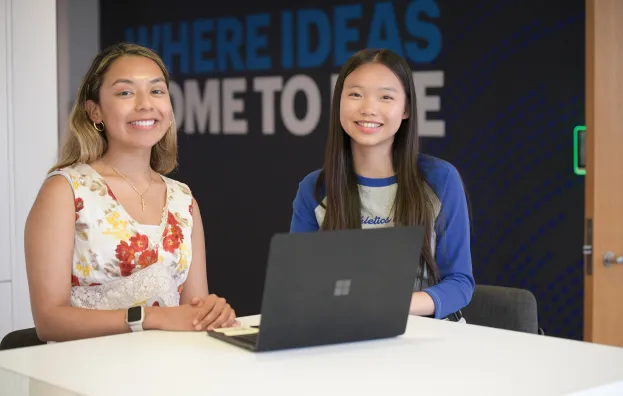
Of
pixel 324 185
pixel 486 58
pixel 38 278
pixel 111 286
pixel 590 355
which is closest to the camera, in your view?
pixel 590 355

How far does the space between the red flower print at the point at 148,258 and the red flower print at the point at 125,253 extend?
3 cm

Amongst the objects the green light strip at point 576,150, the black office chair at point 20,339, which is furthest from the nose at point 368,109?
the green light strip at point 576,150

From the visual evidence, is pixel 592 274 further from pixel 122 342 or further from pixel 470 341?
pixel 122 342

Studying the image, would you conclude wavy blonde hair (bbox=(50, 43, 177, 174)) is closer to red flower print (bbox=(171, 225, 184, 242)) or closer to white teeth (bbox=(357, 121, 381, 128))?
red flower print (bbox=(171, 225, 184, 242))

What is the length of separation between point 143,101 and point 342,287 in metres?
0.92

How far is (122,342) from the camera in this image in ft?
6.54

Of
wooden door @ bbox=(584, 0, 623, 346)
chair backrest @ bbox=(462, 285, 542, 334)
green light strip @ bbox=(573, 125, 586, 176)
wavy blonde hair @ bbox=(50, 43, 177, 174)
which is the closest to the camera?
wavy blonde hair @ bbox=(50, 43, 177, 174)

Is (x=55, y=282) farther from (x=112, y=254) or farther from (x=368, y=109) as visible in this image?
(x=368, y=109)

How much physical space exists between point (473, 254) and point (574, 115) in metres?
0.96

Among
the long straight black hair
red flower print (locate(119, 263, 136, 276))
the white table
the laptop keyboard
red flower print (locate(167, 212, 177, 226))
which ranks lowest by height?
the white table

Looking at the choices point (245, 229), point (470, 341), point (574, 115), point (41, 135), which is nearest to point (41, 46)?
point (41, 135)

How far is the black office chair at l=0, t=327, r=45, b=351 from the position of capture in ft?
7.82

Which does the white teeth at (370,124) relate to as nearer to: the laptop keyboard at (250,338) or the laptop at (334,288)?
the laptop at (334,288)

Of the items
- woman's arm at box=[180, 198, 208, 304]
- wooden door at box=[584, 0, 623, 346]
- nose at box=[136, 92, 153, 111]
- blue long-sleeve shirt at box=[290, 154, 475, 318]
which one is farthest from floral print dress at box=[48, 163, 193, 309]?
wooden door at box=[584, 0, 623, 346]
